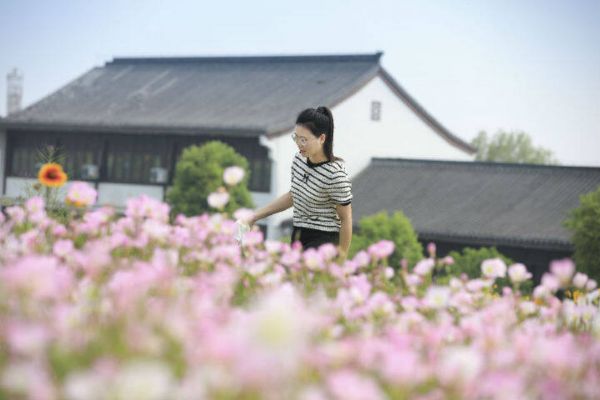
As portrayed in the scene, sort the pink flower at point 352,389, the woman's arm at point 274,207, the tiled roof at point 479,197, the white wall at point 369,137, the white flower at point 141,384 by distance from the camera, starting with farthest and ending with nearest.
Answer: the white wall at point 369,137, the tiled roof at point 479,197, the woman's arm at point 274,207, the pink flower at point 352,389, the white flower at point 141,384

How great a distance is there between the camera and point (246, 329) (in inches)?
86.4

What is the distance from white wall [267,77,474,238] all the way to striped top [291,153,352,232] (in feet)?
64.6

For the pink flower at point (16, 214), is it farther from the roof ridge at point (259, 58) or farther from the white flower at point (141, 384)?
the roof ridge at point (259, 58)

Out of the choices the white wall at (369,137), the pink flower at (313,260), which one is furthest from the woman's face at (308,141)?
the white wall at (369,137)

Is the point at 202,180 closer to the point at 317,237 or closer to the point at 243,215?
the point at 317,237

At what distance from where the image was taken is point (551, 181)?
80.3 ft

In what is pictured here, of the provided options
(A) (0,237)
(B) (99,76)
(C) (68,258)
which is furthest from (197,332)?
(B) (99,76)

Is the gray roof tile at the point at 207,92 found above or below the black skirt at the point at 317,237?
above

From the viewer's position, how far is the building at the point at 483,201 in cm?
2169

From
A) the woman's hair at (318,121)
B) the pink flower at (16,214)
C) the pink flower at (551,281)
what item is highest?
the woman's hair at (318,121)

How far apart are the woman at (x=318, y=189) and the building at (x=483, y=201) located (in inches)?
621

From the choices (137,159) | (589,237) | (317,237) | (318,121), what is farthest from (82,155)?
(318,121)

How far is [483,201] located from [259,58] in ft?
29.1

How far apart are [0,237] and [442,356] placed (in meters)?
1.94
